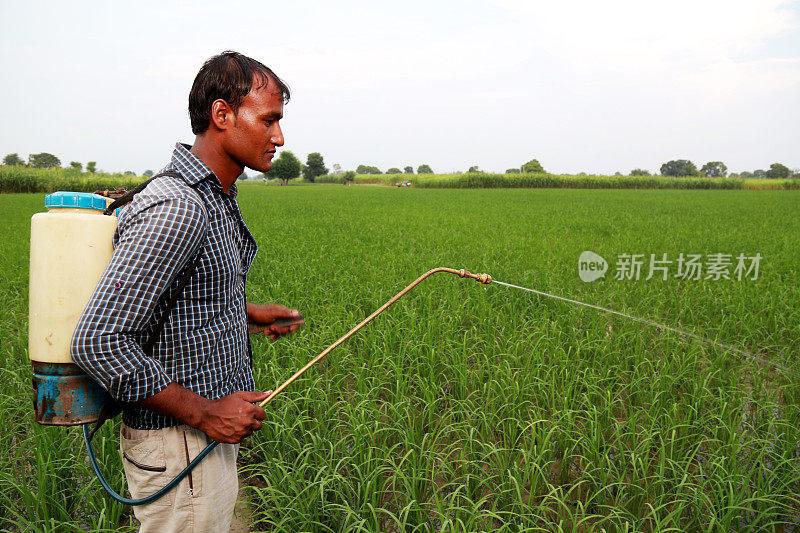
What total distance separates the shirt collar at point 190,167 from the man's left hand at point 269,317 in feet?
1.81

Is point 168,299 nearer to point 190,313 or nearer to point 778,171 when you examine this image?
point 190,313

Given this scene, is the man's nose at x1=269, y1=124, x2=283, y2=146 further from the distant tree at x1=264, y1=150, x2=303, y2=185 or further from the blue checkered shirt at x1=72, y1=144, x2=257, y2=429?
the distant tree at x1=264, y1=150, x2=303, y2=185

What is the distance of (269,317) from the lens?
1.68 meters

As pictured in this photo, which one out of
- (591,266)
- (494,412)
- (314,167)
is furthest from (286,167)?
(494,412)

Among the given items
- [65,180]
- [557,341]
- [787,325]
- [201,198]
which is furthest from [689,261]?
[65,180]

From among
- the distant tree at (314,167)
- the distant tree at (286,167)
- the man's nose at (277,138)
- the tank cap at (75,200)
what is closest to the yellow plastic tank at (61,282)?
the tank cap at (75,200)

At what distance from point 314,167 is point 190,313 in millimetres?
94015

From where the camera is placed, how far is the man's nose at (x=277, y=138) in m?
1.30

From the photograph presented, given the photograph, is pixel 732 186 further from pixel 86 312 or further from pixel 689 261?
pixel 86 312

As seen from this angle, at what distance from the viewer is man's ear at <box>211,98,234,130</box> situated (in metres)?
1.24

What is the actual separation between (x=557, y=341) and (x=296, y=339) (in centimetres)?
210

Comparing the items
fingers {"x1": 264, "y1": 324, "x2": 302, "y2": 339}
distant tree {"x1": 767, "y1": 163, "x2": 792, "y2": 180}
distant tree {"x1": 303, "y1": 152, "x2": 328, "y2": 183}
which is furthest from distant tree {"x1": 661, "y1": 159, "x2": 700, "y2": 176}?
fingers {"x1": 264, "y1": 324, "x2": 302, "y2": 339}

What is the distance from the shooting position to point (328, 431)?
2658 mm

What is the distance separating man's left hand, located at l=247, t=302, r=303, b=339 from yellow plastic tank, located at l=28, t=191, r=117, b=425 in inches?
23.7
